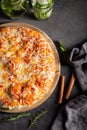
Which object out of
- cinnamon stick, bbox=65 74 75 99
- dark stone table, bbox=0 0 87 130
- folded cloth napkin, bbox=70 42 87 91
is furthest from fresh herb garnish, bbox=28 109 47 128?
folded cloth napkin, bbox=70 42 87 91

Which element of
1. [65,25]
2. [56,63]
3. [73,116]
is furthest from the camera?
[65,25]

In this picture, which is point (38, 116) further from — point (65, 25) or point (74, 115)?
point (65, 25)

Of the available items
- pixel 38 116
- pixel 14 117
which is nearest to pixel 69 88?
pixel 38 116

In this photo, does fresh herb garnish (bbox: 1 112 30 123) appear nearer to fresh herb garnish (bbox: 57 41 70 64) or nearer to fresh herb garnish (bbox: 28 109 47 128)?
fresh herb garnish (bbox: 28 109 47 128)

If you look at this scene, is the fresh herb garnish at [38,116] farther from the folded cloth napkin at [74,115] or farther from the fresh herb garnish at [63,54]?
the fresh herb garnish at [63,54]

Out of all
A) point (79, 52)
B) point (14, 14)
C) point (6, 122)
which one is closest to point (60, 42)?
point (79, 52)

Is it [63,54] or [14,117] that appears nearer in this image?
[14,117]
